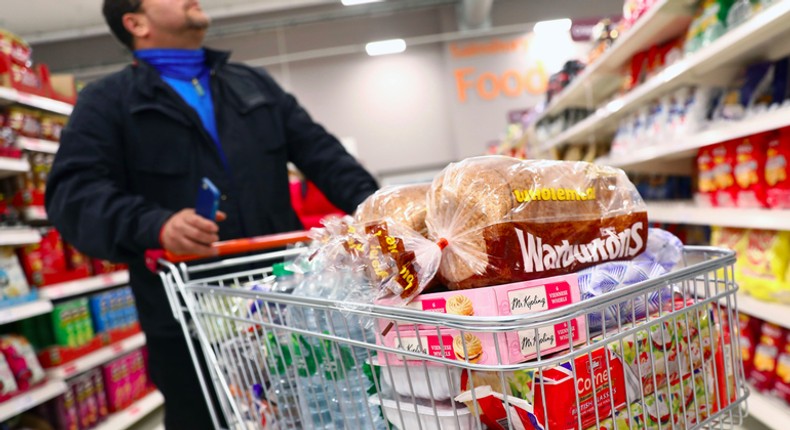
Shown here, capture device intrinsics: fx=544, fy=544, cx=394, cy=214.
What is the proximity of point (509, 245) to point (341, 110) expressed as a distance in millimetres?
8112

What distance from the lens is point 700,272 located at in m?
0.70

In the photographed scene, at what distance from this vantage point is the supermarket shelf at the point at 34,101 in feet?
8.94

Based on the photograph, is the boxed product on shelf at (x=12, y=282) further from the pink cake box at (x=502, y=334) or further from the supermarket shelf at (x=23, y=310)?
the pink cake box at (x=502, y=334)

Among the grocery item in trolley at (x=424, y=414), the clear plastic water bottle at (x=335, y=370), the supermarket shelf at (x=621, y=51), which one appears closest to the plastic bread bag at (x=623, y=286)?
the grocery item in trolley at (x=424, y=414)

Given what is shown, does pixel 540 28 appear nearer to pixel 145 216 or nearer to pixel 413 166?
pixel 413 166

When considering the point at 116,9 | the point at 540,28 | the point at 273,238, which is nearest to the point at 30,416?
the point at 116,9

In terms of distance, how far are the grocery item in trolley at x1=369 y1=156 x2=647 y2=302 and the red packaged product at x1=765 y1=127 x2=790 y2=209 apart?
4.55 ft

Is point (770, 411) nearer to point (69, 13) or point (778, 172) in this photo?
point (778, 172)

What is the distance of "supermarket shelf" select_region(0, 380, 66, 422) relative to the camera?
240 cm

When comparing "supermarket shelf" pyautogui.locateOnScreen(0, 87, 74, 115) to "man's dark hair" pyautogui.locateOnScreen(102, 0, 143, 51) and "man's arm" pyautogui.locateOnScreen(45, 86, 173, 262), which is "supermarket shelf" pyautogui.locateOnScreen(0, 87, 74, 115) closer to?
"man's dark hair" pyautogui.locateOnScreen(102, 0, 143, 51)

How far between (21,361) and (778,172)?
3.28 metres

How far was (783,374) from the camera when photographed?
185cm

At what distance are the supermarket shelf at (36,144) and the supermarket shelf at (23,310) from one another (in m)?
0.82

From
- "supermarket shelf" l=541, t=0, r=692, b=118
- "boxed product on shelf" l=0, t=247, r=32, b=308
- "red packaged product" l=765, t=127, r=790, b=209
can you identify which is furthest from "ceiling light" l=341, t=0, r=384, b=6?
"red packaged product" l=765, t=127, r=790, b=209
